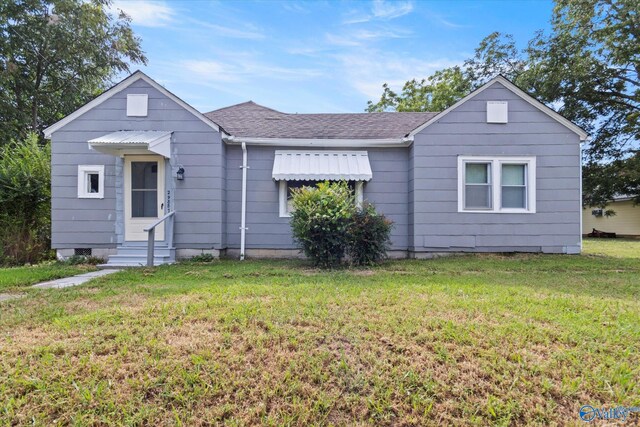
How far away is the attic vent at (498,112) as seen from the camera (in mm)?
9328

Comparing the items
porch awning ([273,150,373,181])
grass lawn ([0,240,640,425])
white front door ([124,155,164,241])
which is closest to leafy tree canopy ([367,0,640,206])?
porch awning ([273,150,373,181])

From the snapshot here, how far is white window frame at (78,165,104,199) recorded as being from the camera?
9180mm

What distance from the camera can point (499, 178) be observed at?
9.34m

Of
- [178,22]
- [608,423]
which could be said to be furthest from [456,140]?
[178,22]

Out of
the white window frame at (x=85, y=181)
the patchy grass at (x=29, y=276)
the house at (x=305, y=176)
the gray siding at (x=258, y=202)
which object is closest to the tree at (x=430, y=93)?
the house at (x=305, y=176)

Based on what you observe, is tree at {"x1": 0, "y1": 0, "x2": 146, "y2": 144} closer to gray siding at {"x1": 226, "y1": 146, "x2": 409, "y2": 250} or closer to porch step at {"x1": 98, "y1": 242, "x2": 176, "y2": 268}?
porch step at {"x1": 98, "y1": 242, "x2": 176, "y2": 268}

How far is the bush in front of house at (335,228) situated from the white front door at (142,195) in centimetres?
417

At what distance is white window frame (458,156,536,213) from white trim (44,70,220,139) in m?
7.05

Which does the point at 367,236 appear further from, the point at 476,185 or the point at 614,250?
the point at 614,250

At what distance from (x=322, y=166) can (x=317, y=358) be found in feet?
22.9

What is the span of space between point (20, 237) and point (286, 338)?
10.3 metres

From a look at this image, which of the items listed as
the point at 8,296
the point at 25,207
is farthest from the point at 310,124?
the point at 25,207

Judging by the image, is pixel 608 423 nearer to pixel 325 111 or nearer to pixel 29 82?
pixel 325 111

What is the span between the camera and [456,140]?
944 cm
